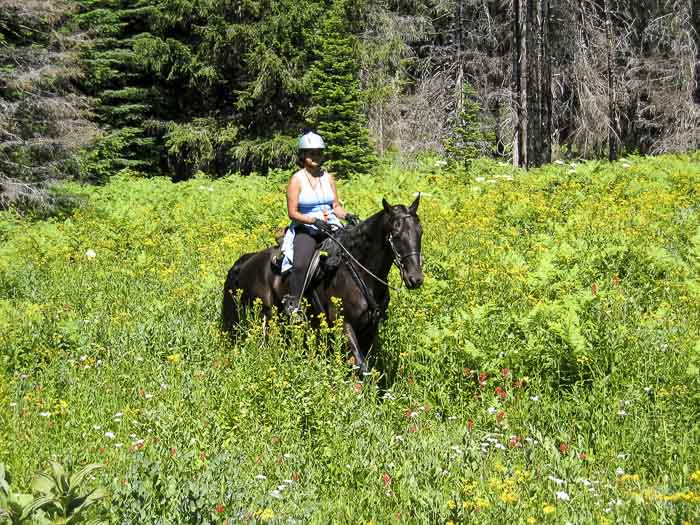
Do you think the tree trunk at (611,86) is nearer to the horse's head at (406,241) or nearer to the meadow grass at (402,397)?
the meadow grass at (402,397)

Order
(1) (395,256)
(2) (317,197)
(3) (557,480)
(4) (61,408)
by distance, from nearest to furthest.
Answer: (3) (557,480) → (4) (61,408) → (1) (395,256) → (2) (317,197)

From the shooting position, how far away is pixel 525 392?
6367 millimetres

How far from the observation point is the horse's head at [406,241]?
695 centimetres

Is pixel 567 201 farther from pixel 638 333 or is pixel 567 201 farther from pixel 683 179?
pixel 638 333

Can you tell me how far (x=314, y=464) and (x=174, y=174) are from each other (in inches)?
1272

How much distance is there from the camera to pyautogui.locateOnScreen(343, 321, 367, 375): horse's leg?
723cm

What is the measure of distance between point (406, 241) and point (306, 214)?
61.1 inches

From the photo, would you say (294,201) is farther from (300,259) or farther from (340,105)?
(340,105)

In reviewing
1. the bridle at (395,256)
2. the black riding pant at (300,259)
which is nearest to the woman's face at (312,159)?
the black riding pant at (300,259)

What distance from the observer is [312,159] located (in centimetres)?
818

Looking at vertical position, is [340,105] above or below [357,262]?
below

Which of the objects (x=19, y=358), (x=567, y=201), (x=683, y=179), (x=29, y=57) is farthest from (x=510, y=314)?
(x=29, y=57)

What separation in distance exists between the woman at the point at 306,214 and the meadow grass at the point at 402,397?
2.24 ft

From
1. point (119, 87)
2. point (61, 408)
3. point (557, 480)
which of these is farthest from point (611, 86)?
point (557, 480)
